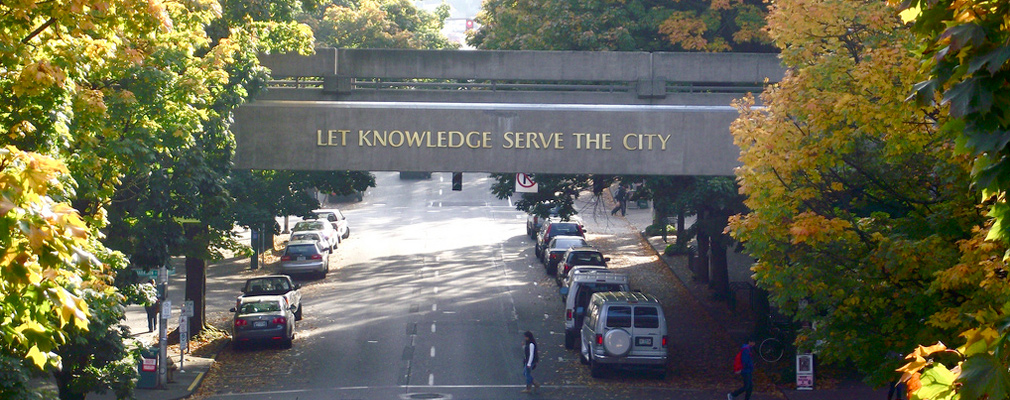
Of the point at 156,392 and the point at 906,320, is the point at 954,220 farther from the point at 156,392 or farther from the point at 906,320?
the point at 156,392

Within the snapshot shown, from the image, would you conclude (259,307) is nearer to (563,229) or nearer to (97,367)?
(97,367)

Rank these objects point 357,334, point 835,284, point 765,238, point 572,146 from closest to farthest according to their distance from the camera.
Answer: point 835,284
point 765,238
point 572,146
point 357,334

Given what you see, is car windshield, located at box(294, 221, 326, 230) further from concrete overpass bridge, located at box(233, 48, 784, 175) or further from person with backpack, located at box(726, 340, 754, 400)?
person with backpack, located at box(726, 340, 754, 400)

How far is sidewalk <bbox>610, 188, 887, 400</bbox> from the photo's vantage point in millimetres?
20750

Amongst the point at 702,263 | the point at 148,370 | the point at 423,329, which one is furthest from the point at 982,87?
the point at 702,263

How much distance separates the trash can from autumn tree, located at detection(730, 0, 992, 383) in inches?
515

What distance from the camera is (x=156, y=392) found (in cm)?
2139

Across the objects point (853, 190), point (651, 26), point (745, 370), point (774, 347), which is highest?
point (651, 26)

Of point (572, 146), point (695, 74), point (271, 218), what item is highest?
point (695, 74)

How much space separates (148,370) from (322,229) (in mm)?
22642

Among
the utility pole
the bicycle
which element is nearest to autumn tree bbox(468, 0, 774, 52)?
the bicycle

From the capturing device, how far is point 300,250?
123 feet

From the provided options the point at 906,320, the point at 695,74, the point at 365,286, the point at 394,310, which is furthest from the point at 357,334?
the point at 906,320

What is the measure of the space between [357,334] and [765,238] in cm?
1593
